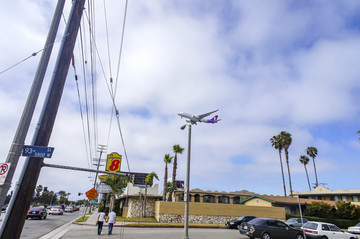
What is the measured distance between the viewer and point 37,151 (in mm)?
5527

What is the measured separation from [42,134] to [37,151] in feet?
1.90

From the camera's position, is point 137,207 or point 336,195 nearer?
point 137,207

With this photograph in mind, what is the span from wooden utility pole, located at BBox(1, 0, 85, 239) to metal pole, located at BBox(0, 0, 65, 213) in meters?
0.35

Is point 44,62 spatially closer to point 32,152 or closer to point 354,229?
point 32,152

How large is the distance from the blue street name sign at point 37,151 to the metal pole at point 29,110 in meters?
0.16

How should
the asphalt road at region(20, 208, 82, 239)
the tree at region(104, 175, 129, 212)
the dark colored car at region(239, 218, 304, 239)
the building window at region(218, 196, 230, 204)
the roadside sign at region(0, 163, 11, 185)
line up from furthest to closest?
the building window at region(218, 196, 230, 204) → the tree at region(104, 175, 129, 212) → the dark colored car at region(239, 218, 304, 239) → the asphalt road at region(20, 208, 82, 239) → the roadside sign at region(0, 163, 11, 185)

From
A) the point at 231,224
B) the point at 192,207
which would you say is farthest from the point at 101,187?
the point at 231,224

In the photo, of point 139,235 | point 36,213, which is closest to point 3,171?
point 139,235

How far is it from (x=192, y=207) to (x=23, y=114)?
2621cm

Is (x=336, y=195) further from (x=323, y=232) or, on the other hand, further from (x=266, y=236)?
(x=266, y=236)

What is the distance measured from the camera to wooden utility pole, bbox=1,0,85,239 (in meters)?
5.21

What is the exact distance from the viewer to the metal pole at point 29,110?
5.12m

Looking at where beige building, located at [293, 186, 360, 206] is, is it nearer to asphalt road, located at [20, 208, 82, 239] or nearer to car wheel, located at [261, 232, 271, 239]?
car wheel, located at [261, 232, 271, 239]

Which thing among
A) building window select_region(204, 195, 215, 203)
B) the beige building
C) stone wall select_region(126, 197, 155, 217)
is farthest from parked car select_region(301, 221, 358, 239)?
the beige building
